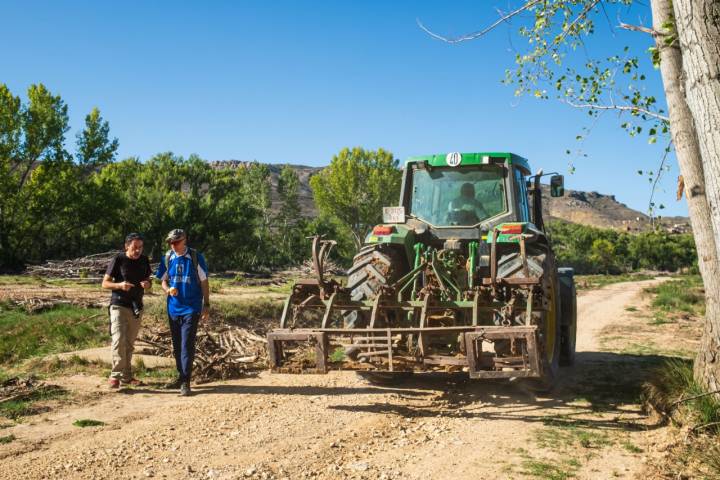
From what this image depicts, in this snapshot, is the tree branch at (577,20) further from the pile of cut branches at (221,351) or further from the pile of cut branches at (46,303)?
the pile of cut branches at (46,303)

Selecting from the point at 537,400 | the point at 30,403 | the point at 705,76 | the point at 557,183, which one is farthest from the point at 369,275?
the point at 705,76

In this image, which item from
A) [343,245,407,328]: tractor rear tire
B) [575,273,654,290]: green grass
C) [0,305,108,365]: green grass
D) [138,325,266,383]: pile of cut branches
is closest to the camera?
[343,245,407,328]: tractor rear tire

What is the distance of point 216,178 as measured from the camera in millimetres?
38219

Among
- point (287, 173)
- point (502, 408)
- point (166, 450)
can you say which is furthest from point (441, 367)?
point (287, 173)

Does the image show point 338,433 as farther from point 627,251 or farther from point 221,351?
point 627,251

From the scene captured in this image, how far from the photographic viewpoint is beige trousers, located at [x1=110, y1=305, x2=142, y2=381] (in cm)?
676

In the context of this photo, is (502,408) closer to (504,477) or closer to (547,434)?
(547,434)

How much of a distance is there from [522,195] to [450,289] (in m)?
1.64

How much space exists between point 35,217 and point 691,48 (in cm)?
3128

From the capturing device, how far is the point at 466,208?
7816 millimetres

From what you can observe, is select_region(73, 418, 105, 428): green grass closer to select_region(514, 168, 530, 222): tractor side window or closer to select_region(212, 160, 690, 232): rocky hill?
select_region(514, 168, 530, 222): tractor side window

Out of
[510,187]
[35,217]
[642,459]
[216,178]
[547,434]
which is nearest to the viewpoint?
[642,459]

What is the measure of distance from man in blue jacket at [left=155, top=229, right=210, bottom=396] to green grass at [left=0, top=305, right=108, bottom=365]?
2.88m

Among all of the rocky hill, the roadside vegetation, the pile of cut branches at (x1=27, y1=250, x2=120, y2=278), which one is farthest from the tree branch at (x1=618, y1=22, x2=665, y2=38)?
the rocky hill
